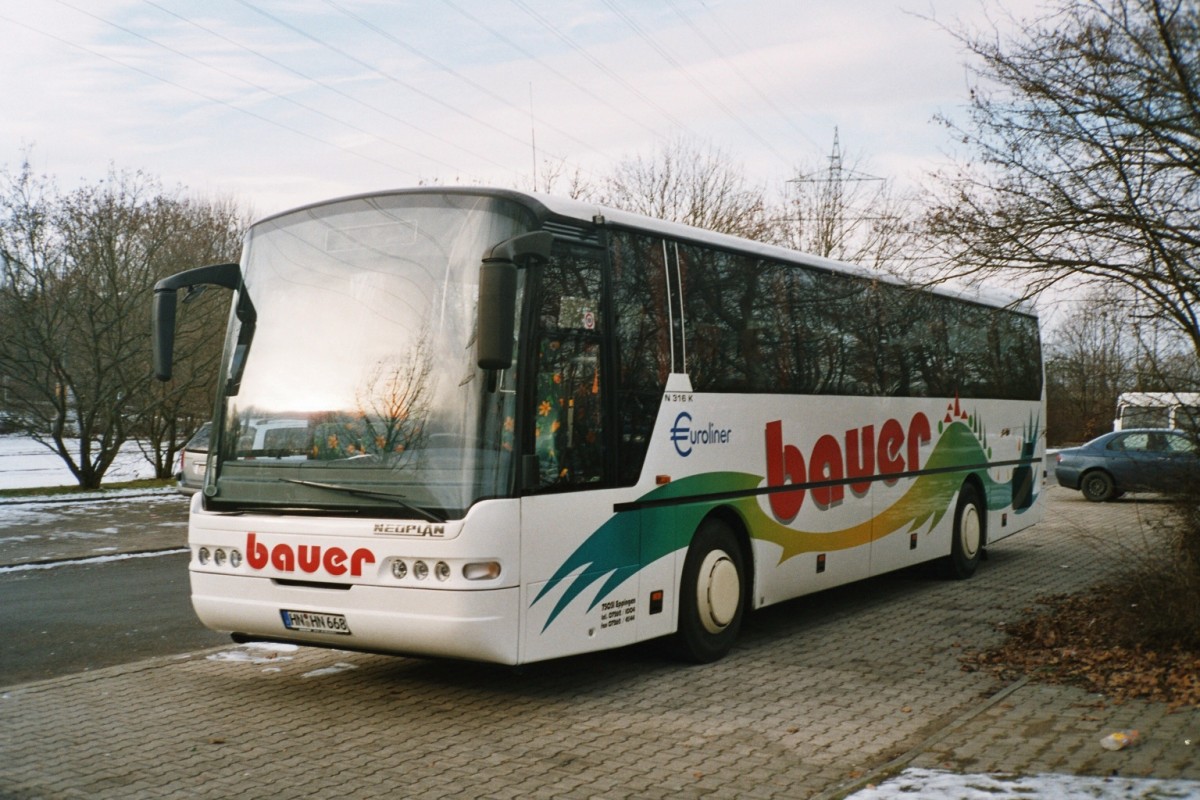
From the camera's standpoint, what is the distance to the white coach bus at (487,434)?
7.12 m

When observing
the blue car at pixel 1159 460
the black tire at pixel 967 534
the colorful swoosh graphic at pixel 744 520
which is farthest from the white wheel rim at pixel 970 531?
the blue car at pixel 1159 460

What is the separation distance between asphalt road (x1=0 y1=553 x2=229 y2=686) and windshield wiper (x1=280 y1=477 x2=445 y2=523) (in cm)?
273

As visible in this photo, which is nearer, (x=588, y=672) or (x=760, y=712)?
(x=760, y=712)

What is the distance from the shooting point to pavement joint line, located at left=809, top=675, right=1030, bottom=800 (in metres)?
5.61

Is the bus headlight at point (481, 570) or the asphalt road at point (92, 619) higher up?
the bus headlight at point (481, 570)

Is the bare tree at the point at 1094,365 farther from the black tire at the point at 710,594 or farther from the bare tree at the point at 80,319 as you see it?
the bare tree at the point at 80,319

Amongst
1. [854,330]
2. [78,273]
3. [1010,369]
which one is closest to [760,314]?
[854,330]

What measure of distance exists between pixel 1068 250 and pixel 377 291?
483 centimetres

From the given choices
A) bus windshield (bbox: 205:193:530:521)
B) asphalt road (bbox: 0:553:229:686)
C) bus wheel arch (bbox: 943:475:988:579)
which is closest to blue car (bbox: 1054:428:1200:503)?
bus wheel arch (bbox: 943:475:988:579)

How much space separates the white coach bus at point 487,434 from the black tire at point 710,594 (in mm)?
21

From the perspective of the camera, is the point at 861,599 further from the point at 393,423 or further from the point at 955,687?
the point at 393,423

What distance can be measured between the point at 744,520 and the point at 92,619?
5.94 meters

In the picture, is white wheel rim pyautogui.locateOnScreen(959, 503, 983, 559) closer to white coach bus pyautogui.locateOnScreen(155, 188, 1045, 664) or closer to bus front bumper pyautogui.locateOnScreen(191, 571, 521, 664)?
white coach bus pyautogui.locateOnScreen(155, 188, 1045, 664)

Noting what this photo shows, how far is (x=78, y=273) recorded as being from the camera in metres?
26.2
